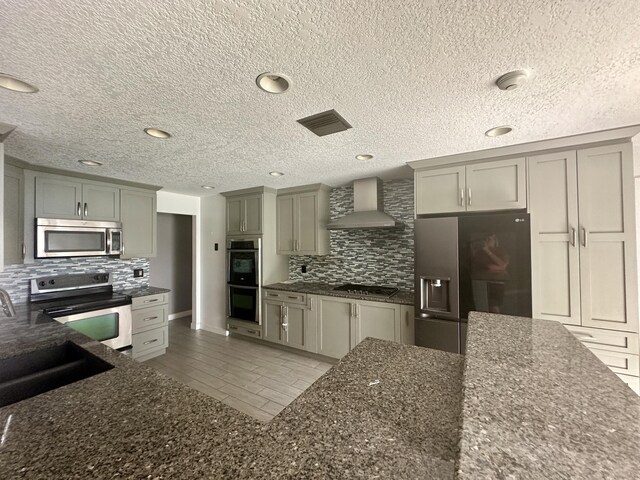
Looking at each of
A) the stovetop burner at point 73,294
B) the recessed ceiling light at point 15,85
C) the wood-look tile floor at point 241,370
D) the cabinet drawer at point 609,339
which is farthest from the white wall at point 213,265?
the cabinet drawer at point 609,339

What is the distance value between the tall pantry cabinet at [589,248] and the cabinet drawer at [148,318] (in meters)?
4.13

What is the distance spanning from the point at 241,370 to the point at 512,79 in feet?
11.5

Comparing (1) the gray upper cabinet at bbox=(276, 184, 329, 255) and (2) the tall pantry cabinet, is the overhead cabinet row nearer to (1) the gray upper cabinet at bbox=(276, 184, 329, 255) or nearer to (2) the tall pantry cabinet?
(1) the gray upper cabinet at bbox=(276, 184, 329, 255)

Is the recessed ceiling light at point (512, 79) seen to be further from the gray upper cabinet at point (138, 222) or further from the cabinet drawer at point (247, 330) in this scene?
the gray upper cabinet at point (138, 222)

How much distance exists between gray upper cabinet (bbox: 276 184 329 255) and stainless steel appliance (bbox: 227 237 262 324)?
0.41 m

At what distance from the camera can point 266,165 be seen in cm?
272

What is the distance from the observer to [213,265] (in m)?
4.42

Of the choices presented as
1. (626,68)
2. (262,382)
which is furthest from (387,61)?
(262,382)

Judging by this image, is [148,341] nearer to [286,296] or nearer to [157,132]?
[286,296]

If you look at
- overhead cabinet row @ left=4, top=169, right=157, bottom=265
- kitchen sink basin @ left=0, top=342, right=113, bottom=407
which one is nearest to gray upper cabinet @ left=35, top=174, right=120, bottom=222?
overhead cabinet row @ left=4, top=169, right=157, bottom=265

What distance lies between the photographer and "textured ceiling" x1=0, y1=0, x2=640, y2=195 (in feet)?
3.08

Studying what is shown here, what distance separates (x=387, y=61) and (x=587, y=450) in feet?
4.58

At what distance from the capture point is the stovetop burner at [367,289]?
122 inches

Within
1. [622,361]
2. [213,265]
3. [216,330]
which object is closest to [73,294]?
[213,265]
